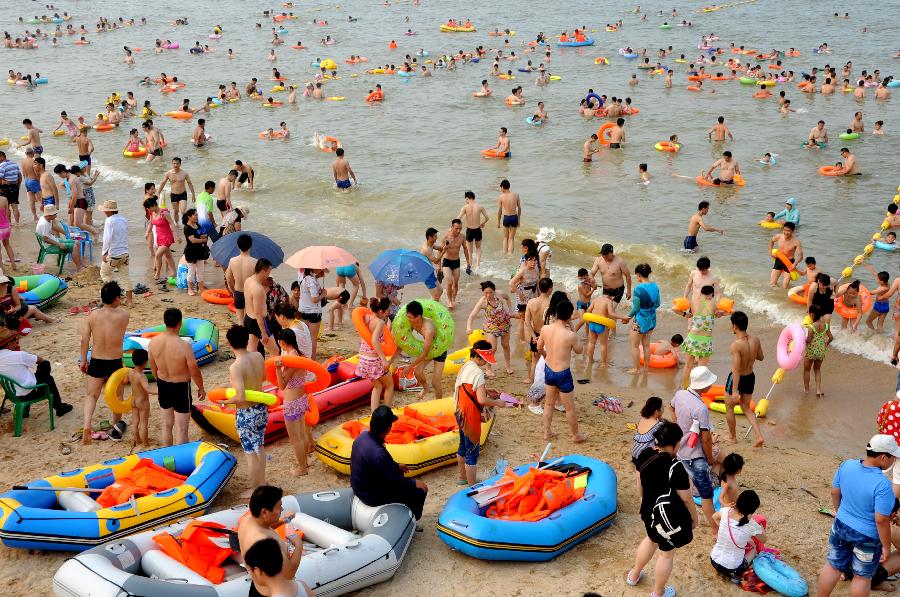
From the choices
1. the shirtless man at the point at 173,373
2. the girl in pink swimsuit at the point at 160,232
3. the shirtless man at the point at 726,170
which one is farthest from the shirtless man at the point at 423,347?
the shirtless man at the point at 726,170

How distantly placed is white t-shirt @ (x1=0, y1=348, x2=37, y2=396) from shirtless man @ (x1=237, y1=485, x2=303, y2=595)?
4.11m

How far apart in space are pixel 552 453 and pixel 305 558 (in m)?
3.07

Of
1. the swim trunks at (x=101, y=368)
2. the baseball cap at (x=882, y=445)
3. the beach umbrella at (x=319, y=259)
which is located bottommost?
the swim trunks at (x=101, y=368)

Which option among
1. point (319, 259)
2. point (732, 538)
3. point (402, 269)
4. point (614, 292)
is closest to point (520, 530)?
point (732, 538)

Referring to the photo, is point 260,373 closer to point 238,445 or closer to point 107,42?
point 238,445

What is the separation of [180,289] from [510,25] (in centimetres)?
3353

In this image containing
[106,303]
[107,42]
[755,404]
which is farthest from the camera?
[107,42]

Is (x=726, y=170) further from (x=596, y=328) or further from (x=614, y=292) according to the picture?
(x=596, y=328)

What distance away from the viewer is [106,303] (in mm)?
7871

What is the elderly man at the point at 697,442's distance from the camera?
21.5 feet

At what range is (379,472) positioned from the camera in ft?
20.3

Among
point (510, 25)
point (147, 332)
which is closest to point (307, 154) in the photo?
point (147, 332)

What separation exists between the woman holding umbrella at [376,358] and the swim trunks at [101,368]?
2292mm

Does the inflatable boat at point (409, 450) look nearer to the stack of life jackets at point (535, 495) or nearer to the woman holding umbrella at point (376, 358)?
the woman holding umbrella at point (376, 358)
